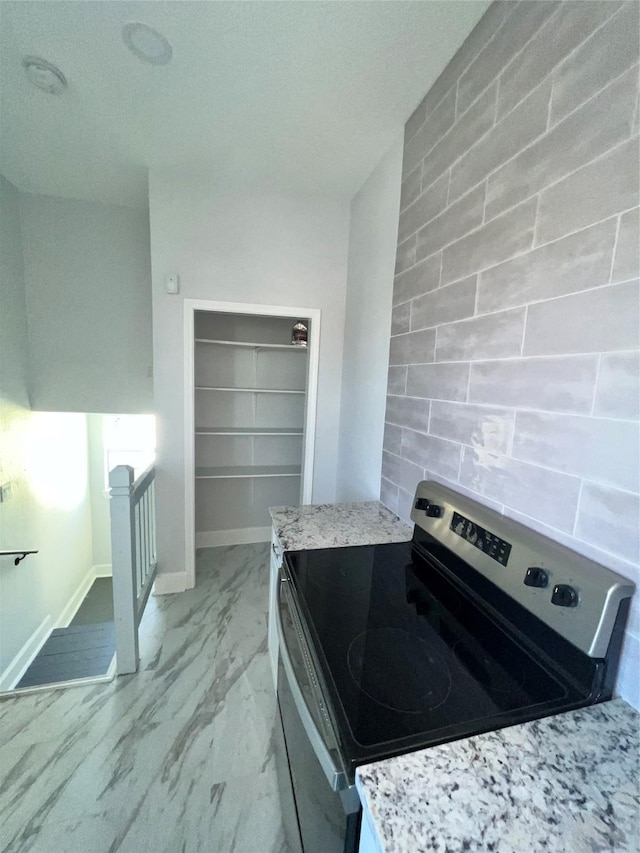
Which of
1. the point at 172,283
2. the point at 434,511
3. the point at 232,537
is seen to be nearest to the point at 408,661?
the point at 434,511

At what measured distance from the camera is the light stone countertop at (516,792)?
429 millimetres

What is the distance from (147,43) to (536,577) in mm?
2137

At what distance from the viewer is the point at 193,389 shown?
2.25 metres

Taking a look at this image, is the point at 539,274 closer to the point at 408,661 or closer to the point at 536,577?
the point at 536,577

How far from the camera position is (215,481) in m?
3.03

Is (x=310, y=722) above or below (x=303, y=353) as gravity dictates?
below

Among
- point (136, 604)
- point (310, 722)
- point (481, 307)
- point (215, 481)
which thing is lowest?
point (136, 604)

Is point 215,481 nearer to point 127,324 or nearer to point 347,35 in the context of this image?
point 127,324

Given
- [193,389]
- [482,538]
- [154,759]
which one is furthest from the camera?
[193,389]

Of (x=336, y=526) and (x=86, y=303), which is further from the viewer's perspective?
(x=86, y=303)

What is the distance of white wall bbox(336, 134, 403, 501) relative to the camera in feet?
5.69

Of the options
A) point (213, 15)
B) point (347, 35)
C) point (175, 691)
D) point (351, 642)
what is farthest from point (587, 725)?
point (213, 15)

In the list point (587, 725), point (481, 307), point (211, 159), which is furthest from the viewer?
point (211, 159)

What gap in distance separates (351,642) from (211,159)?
2.41 m
